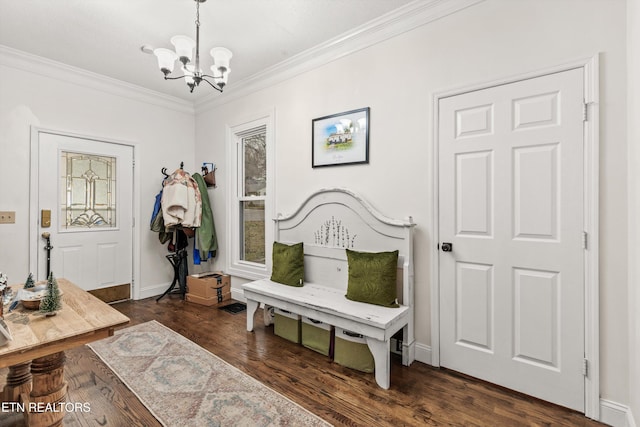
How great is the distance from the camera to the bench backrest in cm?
236

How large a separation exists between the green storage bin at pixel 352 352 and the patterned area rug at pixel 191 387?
0.56 m

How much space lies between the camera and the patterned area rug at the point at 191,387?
170 centimetres

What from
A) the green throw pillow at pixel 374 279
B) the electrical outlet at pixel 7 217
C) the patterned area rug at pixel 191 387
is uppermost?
→ the electrical outlet at pixel 7 217

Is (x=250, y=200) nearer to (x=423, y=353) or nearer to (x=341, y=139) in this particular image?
(x=341, y=139)

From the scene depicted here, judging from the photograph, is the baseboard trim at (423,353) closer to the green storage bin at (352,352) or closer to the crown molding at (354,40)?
the green storage bin at (352,352)

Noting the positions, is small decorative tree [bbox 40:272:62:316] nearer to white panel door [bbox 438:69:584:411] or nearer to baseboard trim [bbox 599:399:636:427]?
white panel door [bbox 438:69:584:411]

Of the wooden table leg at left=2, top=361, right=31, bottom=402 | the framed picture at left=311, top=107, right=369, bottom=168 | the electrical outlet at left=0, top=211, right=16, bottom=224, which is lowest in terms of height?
the wooden table leg at left=2, top=361, right=31, bottom=402

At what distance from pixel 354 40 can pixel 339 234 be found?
5.71 ft

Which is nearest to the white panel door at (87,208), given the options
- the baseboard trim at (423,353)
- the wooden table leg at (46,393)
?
the wooden table leg at (46,393)

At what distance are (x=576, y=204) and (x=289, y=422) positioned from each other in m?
2.05

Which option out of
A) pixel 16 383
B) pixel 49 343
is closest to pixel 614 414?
pixel 49 343

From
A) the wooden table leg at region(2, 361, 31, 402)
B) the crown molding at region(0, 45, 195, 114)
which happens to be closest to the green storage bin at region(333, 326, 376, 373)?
the wooden table leg at region(2, 361, 31, 402)

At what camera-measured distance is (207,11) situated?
7.85ft

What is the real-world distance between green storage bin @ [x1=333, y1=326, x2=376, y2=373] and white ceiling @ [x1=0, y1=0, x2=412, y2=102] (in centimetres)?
250
